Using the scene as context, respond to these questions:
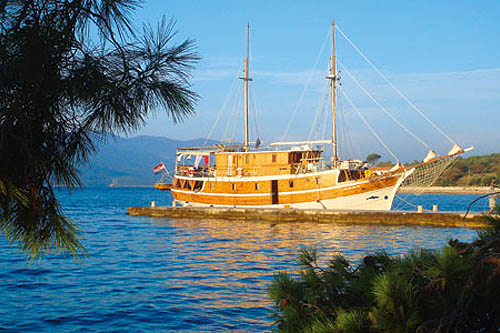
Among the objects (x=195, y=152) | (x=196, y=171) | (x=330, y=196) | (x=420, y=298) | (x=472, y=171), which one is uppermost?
(x=195, y=152)

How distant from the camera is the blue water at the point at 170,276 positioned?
34.2 feet

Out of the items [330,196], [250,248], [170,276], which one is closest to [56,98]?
[170,276]

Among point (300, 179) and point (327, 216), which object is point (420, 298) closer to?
point (327, 216)

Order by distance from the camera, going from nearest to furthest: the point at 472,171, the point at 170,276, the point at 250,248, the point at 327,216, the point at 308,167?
the point at 170,276 < the point at 250,248 < the point at 327,216 < the point at 308,167 < the point at 472,171

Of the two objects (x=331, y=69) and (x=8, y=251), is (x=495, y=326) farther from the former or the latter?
(x=331, y=69)

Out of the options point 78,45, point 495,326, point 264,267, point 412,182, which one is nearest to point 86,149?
point 78,45

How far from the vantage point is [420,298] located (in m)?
3.06

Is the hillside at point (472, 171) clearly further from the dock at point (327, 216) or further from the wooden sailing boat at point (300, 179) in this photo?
the dock at point (327, 216)

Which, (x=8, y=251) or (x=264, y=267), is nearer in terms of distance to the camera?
(x=264, y=267)

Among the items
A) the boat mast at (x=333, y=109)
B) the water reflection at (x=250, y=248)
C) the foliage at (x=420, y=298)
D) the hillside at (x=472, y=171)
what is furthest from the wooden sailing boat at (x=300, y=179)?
the hillside at (x=472, y=171)

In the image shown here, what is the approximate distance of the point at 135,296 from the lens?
12570mm

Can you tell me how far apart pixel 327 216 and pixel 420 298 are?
96.2ft

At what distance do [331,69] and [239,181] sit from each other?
37.9 feet

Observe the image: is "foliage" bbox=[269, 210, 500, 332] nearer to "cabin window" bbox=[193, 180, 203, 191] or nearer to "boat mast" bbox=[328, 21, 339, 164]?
"boat mast" bbox=[328, 21, 339, 164]
